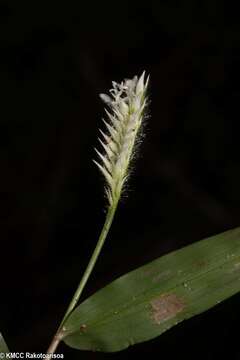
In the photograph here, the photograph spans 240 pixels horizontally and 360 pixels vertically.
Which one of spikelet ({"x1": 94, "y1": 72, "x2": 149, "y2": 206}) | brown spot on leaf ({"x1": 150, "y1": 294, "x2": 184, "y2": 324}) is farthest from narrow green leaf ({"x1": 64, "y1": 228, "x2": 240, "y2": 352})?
spikelet ({"x1": 94, "y1": 72, "x2": 149, "y2": 206})

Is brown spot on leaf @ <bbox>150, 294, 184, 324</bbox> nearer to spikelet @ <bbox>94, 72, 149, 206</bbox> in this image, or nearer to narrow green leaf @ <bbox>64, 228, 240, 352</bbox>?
narrow green leaf @ <bbox>64, 228, 240, 352</bbox>

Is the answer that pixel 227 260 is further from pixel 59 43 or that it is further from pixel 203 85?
pixel 59 43

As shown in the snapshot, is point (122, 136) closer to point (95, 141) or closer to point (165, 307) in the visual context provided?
point (165, 307)

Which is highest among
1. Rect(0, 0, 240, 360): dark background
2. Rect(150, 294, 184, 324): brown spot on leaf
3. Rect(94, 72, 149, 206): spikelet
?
Rect(0, 0, 240, 360): dark background

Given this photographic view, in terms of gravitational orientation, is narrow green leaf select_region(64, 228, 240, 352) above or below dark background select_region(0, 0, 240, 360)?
below

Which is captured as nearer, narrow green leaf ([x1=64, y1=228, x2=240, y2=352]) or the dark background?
narrow green leaf ([x1=64, y1=228, x2=240, y2=352])

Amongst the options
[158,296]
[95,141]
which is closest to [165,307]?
[158,296]

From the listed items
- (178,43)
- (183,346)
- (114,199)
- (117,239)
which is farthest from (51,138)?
(114,199)
